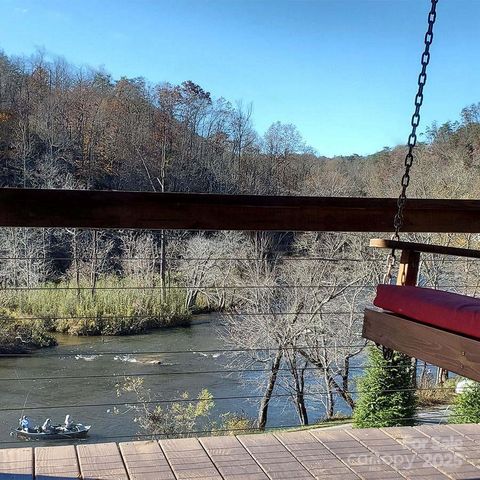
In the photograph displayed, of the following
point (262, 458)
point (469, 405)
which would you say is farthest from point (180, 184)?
point (262, 458)

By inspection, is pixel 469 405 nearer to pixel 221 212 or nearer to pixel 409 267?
pixel 409 267

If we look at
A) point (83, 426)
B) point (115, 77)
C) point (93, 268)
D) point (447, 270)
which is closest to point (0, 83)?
point (115, 77)

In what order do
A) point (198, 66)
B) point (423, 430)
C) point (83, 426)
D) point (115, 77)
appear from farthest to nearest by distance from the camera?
point (198, 66) → point (115, 77) → point (83, 426) → point (423, 430)

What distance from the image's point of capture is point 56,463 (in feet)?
6.09

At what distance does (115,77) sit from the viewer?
10406 millimetres

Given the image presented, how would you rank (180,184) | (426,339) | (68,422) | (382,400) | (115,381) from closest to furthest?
1. (426,339)
2. (382,400)
3. (68,422)
4. (180,184)
5. (115,381)

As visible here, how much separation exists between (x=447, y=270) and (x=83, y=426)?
6615 mm

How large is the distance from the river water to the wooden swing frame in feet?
21.4

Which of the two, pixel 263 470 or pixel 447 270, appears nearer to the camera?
pixel 263 470

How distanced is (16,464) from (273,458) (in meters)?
0.77

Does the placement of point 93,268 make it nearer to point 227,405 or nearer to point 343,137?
point 227,405

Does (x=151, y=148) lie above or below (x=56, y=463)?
above

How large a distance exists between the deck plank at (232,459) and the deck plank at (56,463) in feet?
1.37

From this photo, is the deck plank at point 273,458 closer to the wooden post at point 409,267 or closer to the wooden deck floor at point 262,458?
the wooden deck floor at point 262,458
